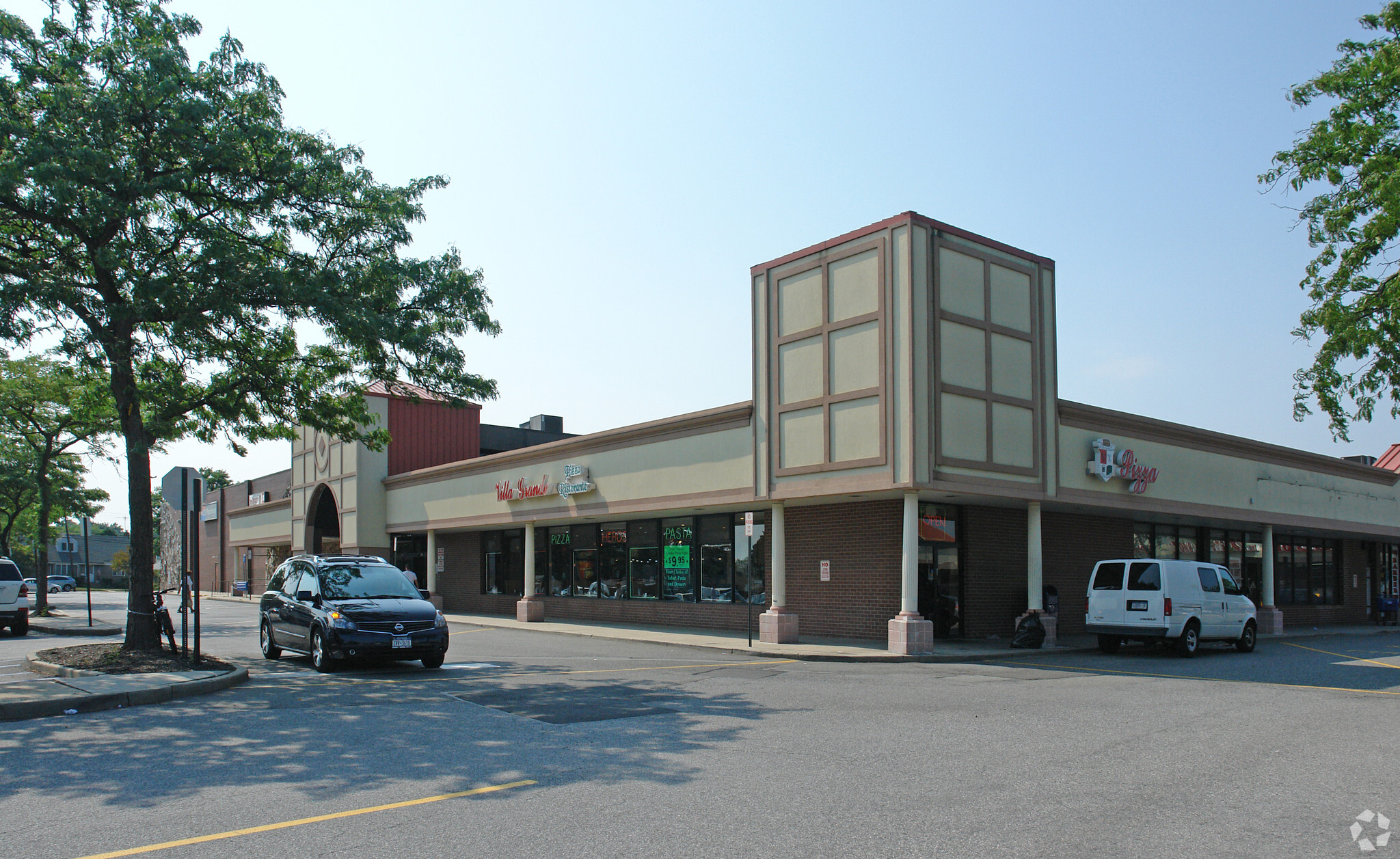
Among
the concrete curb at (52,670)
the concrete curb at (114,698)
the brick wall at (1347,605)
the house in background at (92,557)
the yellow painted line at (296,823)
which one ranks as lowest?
the house in background at (92,557)

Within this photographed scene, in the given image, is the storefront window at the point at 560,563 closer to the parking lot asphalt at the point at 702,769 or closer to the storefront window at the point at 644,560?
the storefront window at the point at 644,560

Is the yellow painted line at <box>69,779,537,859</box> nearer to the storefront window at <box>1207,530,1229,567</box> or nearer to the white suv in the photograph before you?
the white suv

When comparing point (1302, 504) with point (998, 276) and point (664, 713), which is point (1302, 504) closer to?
point (998, 276)

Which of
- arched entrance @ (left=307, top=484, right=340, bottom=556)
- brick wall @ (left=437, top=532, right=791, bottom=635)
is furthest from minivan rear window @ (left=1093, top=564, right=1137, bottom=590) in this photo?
arched entrance @ (left=307, top=484, right=340, bottom=556)

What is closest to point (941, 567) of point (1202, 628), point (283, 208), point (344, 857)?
point (1202, 628)

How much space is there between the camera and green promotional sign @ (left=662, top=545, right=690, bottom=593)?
26.4 meters

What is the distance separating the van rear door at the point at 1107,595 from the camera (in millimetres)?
20375

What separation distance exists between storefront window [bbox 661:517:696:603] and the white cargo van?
1012cm

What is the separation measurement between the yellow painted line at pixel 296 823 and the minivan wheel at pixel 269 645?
11.5 meters

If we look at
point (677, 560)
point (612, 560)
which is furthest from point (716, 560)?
point (612, 560)

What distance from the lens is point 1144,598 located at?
20.0 meters

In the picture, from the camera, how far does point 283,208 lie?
1648 centimetres

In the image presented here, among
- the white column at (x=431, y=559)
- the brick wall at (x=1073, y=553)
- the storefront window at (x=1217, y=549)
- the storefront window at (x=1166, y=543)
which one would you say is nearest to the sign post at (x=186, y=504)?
the brick wall at (x=1073, y=553)

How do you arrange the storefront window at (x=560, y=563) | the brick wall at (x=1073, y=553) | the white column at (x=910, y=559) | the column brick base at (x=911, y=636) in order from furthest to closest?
the storefront window at (x=560, y=563), the brick wall at (x=1073, y=553), the white column at (x=910, y=559), the column brick base at (x=911, y=636)
